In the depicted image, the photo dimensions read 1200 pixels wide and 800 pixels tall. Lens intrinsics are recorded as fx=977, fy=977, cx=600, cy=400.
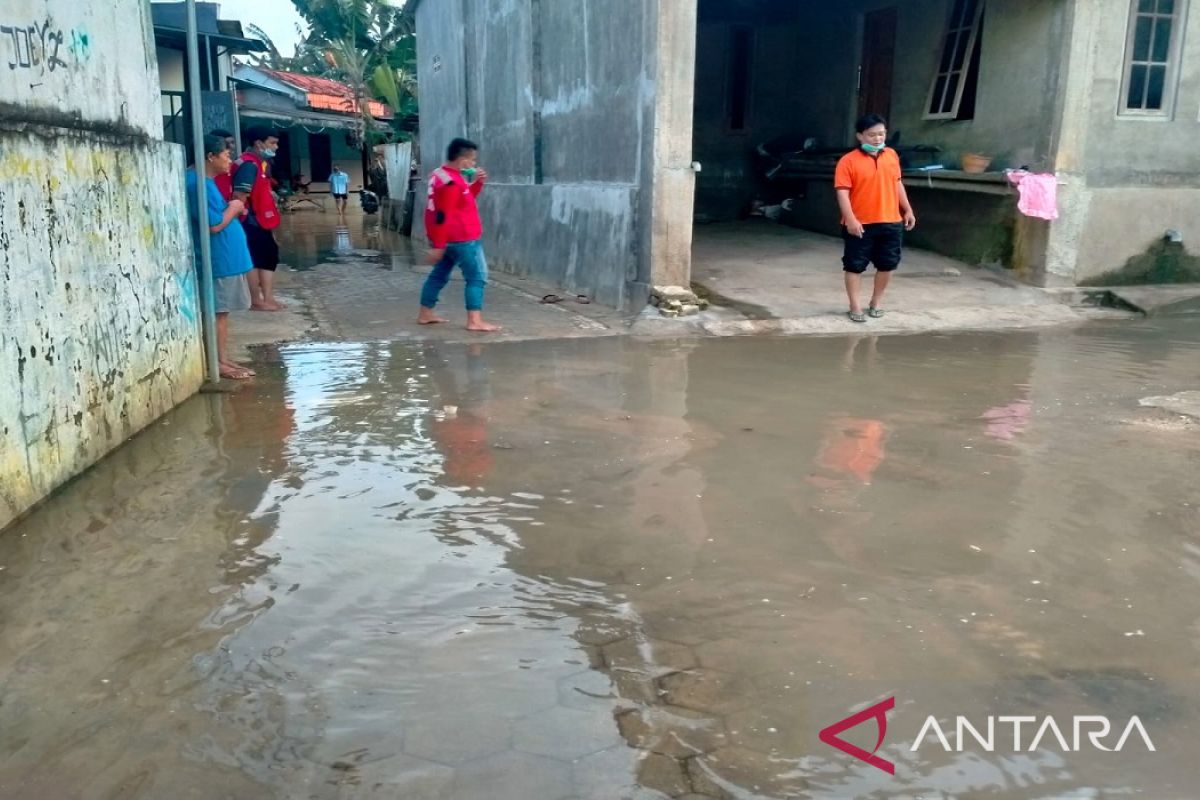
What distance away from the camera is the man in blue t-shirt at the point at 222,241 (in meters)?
6.27

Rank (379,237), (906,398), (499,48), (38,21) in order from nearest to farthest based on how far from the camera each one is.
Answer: (38,21) → (906,398) → (499,48) → (379,237)

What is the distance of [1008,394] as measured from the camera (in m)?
6.06

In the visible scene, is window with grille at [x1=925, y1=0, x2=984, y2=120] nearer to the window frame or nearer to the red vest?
the window frame

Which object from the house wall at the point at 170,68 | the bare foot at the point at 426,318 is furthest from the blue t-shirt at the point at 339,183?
the bare foot at the point at 426,318

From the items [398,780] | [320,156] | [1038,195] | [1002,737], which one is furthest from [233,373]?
[320,156]

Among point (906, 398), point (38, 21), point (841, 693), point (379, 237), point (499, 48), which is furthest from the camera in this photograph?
point (379, 237)

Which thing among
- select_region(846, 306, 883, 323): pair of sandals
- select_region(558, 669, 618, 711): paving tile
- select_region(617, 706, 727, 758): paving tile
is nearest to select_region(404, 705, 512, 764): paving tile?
select_region(558, 669, 618, 711): paving tile

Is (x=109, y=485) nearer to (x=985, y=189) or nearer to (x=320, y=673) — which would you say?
(x=320, y=673)

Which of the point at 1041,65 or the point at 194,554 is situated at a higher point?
the point at 1041,65

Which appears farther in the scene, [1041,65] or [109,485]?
[1041,65]

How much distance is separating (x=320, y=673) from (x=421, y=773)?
1.96ft

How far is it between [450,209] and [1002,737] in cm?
618

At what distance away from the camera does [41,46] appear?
4.20 m

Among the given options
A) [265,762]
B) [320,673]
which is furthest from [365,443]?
[265,762]
